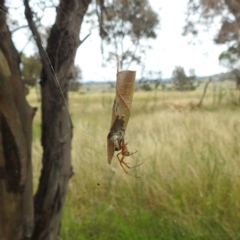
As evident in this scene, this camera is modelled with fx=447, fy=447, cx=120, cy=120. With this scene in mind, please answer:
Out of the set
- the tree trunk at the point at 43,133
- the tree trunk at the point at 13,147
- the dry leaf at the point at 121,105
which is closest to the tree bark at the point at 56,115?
the tree trunk at the point at 43,133

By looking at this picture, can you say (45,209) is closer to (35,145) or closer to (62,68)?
(62,68)

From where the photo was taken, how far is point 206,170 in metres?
2.85

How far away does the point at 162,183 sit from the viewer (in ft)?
9.20

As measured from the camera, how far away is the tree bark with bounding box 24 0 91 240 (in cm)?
218

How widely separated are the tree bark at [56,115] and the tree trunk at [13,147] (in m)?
0.17

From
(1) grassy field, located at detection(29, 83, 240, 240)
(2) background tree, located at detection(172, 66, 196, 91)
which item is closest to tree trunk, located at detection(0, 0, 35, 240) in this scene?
(1) grassy field, located at detection(29, 83, 240, 240)

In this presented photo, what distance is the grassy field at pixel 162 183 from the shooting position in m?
2.47

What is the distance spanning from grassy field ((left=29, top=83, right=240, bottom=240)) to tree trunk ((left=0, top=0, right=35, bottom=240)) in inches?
12.5

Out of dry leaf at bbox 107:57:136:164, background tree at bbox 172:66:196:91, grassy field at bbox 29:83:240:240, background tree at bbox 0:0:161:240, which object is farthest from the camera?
grassy field at bbox 29:83:240:240

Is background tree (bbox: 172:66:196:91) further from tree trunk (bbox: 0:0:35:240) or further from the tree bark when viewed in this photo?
tree trunk (bbox: 0:0:35:240)

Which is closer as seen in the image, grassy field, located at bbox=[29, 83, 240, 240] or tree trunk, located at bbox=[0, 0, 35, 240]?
tree trunk, located at bbox=[0, 0, 35, 240]

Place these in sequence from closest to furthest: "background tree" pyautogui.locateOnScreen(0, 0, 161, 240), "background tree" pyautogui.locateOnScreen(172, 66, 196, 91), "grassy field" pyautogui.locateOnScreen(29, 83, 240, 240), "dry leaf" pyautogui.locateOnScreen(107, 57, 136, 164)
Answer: "dry leaf" pyautogui.locateOnScreen(107, 57, 136, 164) < "background tree" pyautogui.locateOnScreen(172, 66, 196, 91) < "background tree" pyautogui.locateOnScreen(0, 0, 161, 240) < "grassy field" pyautogui.locateOnScreen(29, 83, 240, 240)

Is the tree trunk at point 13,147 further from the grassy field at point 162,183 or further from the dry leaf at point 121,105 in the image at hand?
the dry leaf at point 121,105

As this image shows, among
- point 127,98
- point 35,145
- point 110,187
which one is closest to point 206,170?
point 110,187
